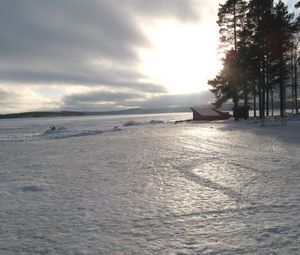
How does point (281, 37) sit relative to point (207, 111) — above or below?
above

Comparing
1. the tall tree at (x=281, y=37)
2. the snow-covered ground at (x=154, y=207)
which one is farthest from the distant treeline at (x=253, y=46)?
the snow-covered ground at (x=154, y=207)

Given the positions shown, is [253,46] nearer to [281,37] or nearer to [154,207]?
[281,37]

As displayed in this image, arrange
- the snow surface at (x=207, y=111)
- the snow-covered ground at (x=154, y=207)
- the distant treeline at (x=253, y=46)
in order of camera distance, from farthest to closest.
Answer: the snow surface at (x=207, y=111) < the distant treeline at (x=253, y=46) < the snow-covered ground at (x=154, y=207)

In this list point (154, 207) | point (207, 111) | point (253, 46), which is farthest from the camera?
point (207, 111)

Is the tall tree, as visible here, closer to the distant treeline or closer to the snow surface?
the distant treeline

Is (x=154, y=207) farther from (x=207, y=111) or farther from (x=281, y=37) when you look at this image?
(x=207, y=111)

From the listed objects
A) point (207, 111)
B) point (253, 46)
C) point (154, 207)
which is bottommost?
point (154, 207)

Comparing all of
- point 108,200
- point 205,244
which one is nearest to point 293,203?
point 205,244

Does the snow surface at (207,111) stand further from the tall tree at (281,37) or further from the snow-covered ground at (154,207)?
the snow-covered ground at (154,207)

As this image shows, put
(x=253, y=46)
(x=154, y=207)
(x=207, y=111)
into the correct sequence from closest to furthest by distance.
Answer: (x=154, y=207) → (x=253, y=46) → (x=207, y=111)

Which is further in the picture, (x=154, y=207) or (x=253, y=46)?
(x=253, y=46)

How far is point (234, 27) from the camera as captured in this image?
3666cm

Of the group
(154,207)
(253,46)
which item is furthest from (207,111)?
(154,207)

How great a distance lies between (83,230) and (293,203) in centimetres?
369
